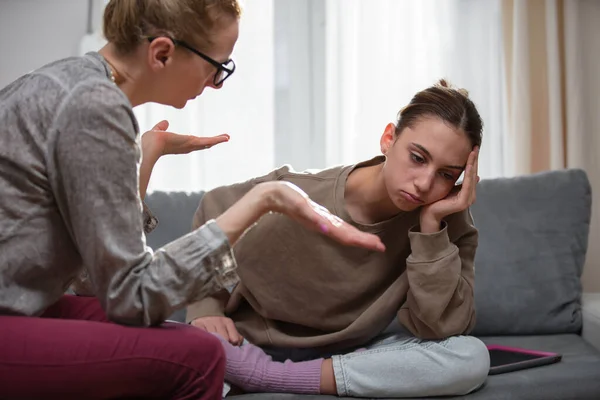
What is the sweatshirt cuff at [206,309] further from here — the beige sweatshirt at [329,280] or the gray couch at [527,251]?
the gray couch at [527,251]

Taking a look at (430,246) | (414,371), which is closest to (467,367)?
(414,371)

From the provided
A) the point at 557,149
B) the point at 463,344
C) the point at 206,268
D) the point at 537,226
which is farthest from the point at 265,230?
the point at 557,149

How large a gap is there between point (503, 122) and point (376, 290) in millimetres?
1227

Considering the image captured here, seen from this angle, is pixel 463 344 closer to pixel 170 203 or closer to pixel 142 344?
pixel 142 344

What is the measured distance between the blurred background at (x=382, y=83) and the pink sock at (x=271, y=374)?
49.2 inches

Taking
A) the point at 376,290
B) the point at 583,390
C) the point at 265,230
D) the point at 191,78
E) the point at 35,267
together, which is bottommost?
the point at 583,390

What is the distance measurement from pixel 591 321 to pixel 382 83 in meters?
1.16

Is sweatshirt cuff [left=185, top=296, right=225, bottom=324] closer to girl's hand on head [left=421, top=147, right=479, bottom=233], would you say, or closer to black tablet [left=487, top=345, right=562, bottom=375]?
girl's hand on head [left=421, top=147, right=479, bottom=233]

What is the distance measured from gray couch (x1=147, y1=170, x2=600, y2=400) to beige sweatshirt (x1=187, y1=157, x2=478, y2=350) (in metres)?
0.46

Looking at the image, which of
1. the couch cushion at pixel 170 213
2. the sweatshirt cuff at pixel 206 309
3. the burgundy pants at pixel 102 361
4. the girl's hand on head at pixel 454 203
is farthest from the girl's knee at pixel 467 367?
the couch cushion at pixel 170 213

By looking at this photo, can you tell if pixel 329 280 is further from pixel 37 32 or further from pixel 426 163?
pixel 37 32

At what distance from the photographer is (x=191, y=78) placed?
1.27 m

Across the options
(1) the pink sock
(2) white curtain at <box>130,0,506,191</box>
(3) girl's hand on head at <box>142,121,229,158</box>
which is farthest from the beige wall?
(3) girl's hand on head at <box>142,121,229,158</box>

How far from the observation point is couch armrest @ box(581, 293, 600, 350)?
6.97 feet
